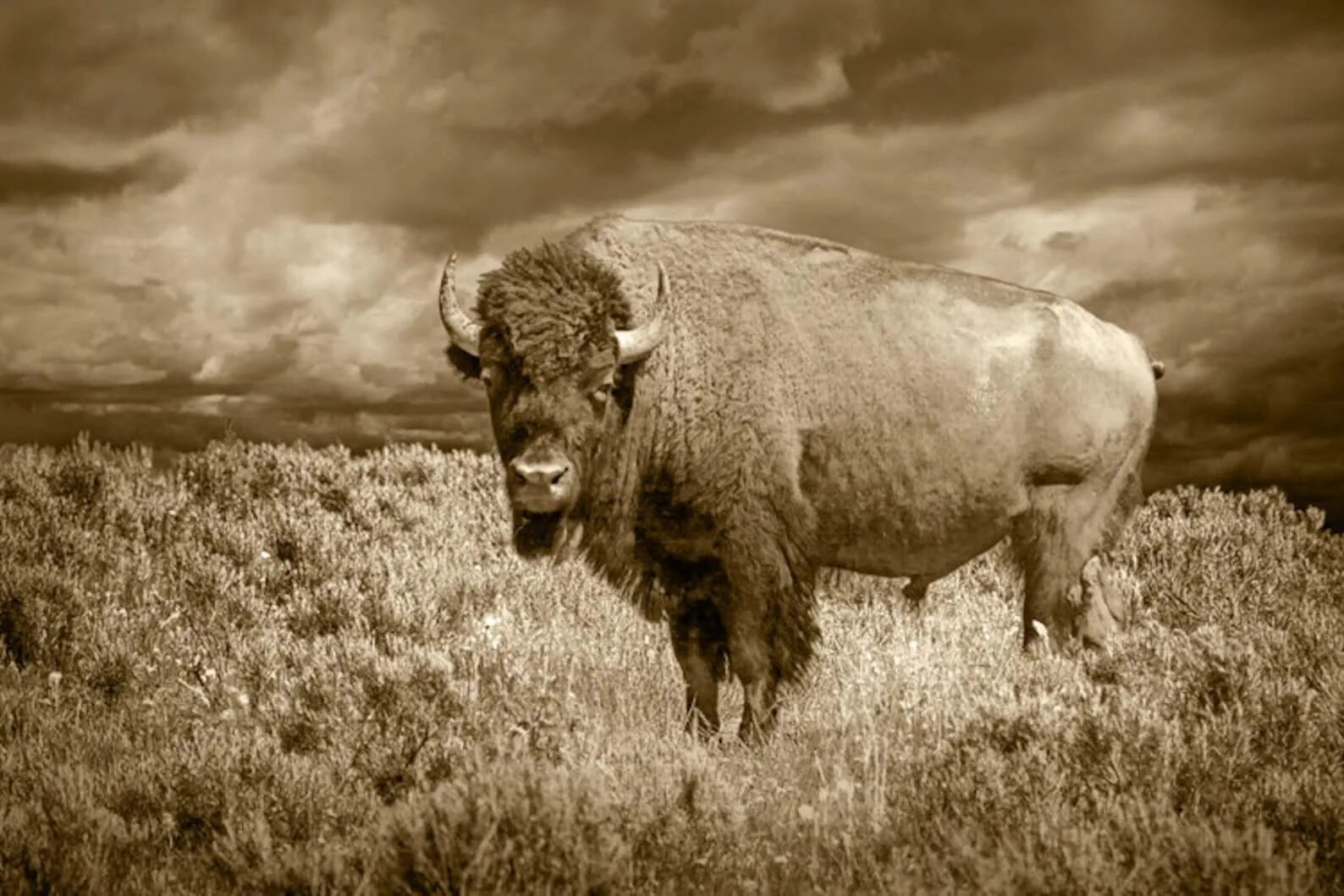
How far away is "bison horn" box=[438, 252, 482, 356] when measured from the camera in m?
5.88

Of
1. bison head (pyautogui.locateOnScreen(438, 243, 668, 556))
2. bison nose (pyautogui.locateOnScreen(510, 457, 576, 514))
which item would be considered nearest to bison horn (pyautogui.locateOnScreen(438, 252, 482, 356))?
bison head (pyautogui.locateOnScreen(438, 243, 668, 556))

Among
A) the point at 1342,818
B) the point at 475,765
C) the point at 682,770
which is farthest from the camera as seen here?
the point at 682,770

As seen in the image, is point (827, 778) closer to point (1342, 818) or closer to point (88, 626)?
point (1342, 818)

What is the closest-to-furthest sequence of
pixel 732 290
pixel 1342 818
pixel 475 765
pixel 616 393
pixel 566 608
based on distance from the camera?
pixel 1342 818 < pixel 475 765 < pixel 616 393 < pixel 732 290 < pixel 566 608

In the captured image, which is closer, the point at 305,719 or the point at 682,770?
the point at 682,770

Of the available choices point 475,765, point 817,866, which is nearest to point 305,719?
point 475,765

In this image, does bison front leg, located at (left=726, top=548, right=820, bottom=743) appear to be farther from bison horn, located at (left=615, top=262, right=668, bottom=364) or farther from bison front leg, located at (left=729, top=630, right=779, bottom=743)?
bison horn, located at (left=615, top=262, right=668, bottom=364)

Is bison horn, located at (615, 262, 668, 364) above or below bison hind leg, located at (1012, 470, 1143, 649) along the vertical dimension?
above

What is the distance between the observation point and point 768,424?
6078 mm

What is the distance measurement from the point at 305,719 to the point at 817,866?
3.04 m

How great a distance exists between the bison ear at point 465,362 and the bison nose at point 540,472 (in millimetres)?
903

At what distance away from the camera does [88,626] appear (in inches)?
303

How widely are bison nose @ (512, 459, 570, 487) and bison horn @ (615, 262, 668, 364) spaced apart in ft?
2.36

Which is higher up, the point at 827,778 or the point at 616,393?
the point at 616,393
